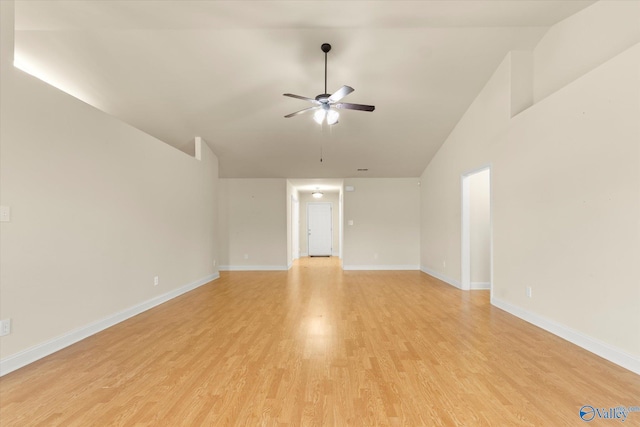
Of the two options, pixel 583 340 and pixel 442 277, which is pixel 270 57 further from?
pixel 442 277

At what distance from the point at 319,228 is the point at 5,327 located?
32.2 feet

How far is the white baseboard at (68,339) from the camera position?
8.05 feet

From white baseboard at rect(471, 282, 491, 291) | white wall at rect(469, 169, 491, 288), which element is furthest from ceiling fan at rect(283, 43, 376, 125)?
white baseboard at rect(471, 282, 491, 291)

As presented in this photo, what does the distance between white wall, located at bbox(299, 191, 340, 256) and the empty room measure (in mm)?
5441

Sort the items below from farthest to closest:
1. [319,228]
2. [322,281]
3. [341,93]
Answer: [319,228]
[322,281]
[341,93]

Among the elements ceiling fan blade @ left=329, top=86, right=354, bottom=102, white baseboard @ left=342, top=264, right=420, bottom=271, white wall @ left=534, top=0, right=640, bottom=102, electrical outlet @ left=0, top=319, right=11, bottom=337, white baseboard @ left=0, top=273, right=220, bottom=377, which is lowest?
white baseboard @ left=342, top=264, right=420, bottom=271

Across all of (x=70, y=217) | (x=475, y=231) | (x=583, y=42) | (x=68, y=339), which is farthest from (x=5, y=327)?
(x=475, y=231)

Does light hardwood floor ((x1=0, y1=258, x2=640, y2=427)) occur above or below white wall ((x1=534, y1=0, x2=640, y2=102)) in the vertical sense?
below

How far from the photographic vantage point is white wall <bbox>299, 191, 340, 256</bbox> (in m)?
11.9

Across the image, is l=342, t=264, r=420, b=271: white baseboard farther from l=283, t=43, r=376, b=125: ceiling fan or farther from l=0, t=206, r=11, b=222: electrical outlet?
l=0, t=206, r=11, b=222: electrical outlet

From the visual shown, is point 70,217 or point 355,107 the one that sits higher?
point 355,107

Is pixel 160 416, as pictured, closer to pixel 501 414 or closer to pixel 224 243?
pixel 501 414

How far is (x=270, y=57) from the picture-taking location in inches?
167

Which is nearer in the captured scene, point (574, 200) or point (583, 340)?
point (583, 340)
